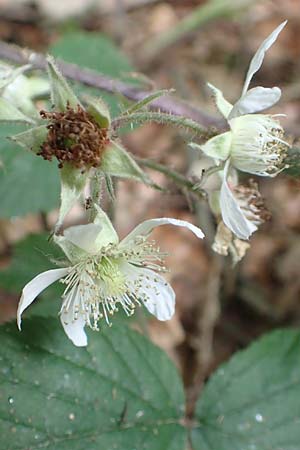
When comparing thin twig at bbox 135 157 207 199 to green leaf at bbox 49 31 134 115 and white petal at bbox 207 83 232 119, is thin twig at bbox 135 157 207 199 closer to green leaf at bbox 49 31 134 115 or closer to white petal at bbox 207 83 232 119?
white petal at bbox 207 83 232 119

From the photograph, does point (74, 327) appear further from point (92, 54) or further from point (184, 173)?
point (184, 173)

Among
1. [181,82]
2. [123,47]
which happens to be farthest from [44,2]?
[181,82]

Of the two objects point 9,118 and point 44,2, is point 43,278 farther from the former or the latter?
point 44,2

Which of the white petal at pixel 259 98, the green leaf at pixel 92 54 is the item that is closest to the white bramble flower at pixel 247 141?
the white petal at pixel 259 98

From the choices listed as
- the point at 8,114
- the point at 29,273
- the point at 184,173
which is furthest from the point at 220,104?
the point at 184,173

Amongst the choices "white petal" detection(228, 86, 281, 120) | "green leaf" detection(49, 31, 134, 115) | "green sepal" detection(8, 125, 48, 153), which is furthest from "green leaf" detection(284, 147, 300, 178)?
"green leaf" detection(49, 31, 134, 115)

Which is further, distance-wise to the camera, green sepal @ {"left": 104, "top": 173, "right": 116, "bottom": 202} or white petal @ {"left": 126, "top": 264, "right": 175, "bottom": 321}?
white petal @ {"left": 126, "top": 264, "right": 175, "bottom": 321}

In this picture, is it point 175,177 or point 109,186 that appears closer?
point 109,186
